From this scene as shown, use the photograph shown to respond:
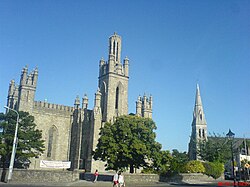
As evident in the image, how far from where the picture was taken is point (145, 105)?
58.5m

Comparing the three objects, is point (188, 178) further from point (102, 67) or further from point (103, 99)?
point (102, 67)

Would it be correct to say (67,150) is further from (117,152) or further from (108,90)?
(117,152)

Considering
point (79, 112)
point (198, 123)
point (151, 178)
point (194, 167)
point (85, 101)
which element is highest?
point (85, 101)

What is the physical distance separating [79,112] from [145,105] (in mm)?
14303

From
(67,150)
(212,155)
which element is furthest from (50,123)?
(212,155)

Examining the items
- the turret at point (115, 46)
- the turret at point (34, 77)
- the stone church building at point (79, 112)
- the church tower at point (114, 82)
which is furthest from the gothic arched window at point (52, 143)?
the turret at point (115, 46)

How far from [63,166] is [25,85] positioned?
66.3 ft

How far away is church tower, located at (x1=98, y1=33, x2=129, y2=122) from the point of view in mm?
52625

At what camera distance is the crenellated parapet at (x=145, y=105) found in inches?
2208

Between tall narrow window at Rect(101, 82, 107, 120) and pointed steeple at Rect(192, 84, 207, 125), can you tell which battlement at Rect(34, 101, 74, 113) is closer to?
tall narrow window at Rect(101, 82, 107, 120)

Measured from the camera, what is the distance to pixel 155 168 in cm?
3453

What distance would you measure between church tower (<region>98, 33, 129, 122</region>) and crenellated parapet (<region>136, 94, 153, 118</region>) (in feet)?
9.35

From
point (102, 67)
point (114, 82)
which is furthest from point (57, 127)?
point (102, 67)

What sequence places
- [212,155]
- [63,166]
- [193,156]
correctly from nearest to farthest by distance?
[63,166], [212,155], [193,156]
